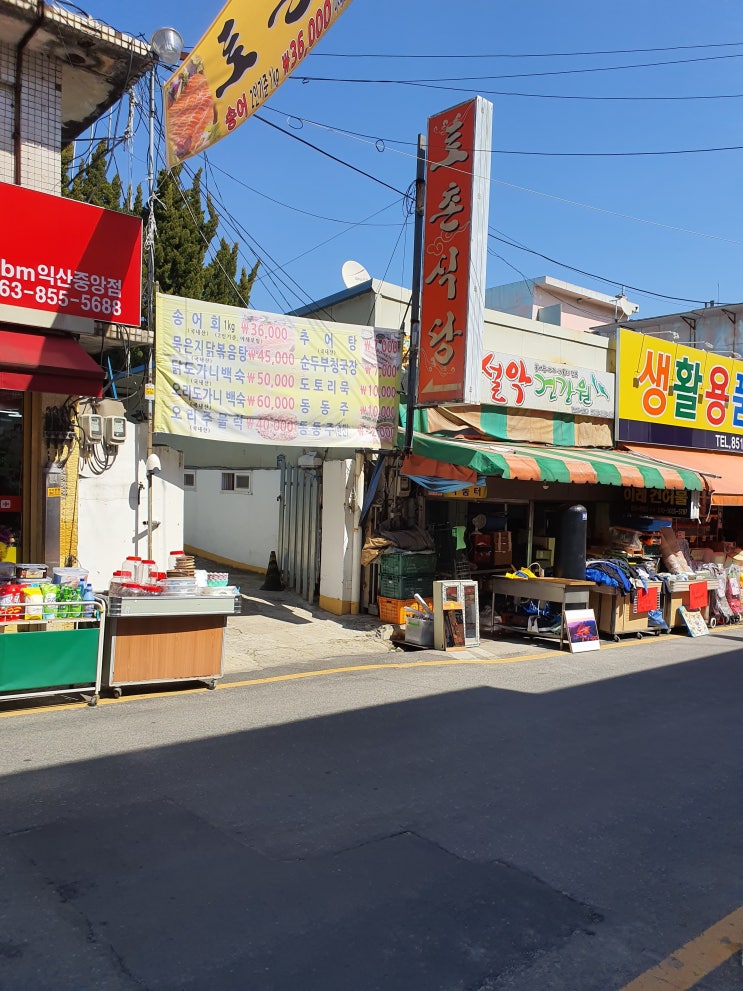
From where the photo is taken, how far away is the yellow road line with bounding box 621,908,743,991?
3.35 meters

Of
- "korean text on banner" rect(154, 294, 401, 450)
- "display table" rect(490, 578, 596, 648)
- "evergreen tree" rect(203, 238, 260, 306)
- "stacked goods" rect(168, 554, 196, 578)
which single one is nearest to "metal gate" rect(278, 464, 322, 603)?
"korean text on banner" rect(154, 294, 401, 450)

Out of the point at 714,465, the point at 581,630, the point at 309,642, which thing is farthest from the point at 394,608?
the point at 714,465

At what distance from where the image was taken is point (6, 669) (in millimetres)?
6898

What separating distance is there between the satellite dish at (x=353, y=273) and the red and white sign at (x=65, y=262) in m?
5.81

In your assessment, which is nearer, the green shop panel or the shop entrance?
the green shop panel

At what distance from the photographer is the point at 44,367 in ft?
27.0

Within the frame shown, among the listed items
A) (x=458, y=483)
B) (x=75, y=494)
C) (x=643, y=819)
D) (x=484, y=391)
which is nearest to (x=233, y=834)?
(x=643, y=819)

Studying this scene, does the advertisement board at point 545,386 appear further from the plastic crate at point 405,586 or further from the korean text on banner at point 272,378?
the plastic crate at point 405,586

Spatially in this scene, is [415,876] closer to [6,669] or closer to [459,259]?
[6,669]

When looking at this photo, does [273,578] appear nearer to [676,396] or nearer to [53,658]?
[53,658]

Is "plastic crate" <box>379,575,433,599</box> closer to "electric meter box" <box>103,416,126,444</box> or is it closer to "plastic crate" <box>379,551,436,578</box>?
"plastic crate" <box>379,551,436,578</box>

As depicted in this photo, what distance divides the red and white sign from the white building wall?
163cm

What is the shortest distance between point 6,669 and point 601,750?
17.0 ft

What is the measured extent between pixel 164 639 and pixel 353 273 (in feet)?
30.7
